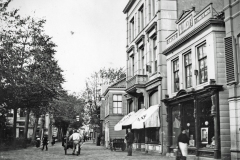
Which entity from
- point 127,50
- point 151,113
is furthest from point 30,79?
point 151,113

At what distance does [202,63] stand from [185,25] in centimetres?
306

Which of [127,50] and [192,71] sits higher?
[127,50]

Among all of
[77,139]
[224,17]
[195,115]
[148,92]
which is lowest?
[77,139]

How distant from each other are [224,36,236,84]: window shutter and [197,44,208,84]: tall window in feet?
7.18

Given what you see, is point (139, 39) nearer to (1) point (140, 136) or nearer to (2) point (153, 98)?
(2) point (153, 98)

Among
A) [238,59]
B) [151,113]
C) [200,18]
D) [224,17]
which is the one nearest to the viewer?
[238,59]

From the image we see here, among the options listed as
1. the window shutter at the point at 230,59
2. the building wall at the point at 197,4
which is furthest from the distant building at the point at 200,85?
the building wall at the point at 197,4

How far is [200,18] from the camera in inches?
689

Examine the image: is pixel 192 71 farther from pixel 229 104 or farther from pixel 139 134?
pixel 139 134

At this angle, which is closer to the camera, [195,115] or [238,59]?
[238,59]

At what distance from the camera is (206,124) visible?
55.0 feet

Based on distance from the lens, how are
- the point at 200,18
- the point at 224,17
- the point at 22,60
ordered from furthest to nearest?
the point at 22,60, the point at 200,18, the point at 224,17

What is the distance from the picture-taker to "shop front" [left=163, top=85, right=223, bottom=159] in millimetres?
15594

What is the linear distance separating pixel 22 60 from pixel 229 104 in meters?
22.2
